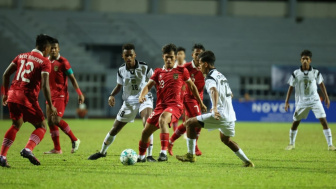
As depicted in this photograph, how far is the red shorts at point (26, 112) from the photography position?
8.38m

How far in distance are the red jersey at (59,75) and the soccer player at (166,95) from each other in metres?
2.39

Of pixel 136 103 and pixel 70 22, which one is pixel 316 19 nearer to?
pixel 70 22

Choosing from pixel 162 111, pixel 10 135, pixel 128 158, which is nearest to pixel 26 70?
pixel 10 135

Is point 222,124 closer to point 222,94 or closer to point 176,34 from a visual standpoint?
point 222,94

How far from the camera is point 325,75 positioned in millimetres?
31297

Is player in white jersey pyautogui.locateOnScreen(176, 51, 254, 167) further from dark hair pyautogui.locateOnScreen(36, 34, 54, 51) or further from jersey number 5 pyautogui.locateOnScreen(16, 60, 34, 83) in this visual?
jersey number 5 pyautogui.locateOnScreen(16, 60, 34, 83)

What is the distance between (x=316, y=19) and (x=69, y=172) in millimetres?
34985

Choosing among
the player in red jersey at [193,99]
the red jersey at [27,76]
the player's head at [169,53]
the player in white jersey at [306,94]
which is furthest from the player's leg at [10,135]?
the player in white jersey at [306,94]

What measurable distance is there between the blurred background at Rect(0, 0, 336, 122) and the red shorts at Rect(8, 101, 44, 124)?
23224 millimetres

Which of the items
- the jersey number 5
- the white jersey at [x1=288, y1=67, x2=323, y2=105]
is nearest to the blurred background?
the white jersey at [x1=288, y1=67, x2=323, y2=105]

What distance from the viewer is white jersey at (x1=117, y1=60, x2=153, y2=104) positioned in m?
9.90

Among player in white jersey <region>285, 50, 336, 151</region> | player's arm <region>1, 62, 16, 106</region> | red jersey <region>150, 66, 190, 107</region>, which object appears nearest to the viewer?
player's arm <region>1, 62, 16, 106</region>

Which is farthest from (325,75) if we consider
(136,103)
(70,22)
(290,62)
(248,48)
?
(136,103)

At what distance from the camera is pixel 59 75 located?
443 inches
